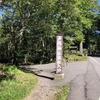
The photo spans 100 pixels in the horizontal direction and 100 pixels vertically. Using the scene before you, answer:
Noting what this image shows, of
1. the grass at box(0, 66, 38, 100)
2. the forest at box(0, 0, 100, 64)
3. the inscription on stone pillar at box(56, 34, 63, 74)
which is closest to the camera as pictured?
the grass at box(0, 66, 38, 100)

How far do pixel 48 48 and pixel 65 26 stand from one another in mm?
4297

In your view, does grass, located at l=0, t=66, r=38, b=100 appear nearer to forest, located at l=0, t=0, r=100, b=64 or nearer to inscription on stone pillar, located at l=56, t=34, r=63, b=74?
inscription on stone pillar, located at l=56, t=34, r=63, b=74

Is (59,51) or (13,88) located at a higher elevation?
(59,51)

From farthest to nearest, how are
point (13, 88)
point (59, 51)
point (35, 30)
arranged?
point (35, 30) → point (59, 51) → point (13, 88)

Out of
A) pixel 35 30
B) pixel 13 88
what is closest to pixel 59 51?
pixel 13 88

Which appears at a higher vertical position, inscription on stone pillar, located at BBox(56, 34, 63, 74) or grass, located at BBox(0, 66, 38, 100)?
inscription on stone pillar, located at BBox(56, 34, 63, 74)

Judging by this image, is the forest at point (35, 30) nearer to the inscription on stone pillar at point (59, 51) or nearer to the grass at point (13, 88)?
the inscription on stone pillar at point (59, 51)

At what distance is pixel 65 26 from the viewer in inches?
912

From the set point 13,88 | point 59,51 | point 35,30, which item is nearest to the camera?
point 13,88

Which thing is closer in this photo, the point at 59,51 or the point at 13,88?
the point at 13,88

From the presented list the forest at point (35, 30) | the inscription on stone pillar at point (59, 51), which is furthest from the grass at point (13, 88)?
the forest at point (35, 30)

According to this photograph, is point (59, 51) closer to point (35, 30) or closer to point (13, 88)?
point (13, 88)

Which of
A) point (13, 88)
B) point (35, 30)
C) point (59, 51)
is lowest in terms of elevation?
point (13, 88)

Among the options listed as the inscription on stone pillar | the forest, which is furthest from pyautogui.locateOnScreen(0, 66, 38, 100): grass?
the forest
